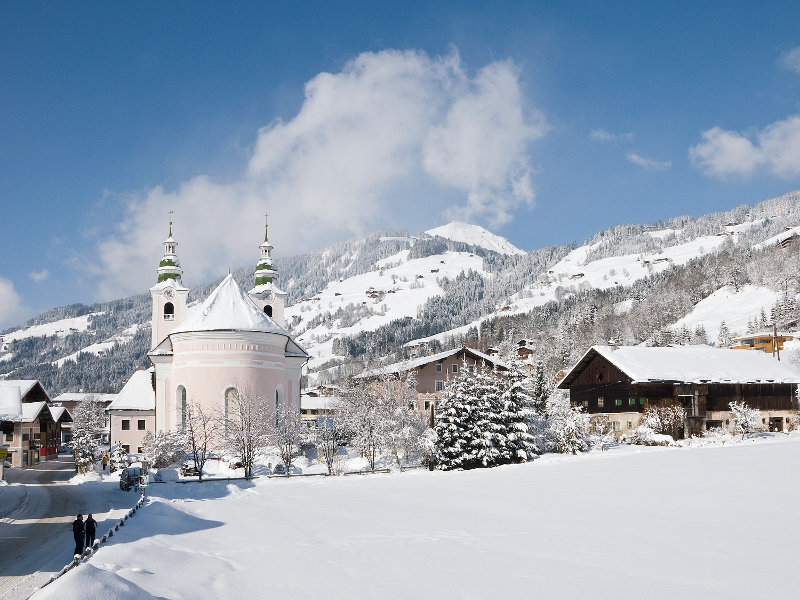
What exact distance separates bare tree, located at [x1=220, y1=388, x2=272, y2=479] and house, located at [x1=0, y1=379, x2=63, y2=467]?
18723 millimetres

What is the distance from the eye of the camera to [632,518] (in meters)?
19.7

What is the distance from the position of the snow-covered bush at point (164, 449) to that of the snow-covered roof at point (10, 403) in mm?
16924

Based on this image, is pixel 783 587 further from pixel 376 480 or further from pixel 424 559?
pixel 376 480

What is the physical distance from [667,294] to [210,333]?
14271 cm

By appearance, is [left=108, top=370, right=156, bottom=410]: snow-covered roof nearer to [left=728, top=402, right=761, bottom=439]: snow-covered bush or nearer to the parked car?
the parked car

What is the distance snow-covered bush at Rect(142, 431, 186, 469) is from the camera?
44.2 metres

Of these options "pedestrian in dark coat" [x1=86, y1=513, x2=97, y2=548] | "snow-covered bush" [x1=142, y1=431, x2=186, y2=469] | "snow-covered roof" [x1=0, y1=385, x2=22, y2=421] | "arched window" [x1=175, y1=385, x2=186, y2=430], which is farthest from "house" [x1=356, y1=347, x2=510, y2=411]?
"pedestrian in dark coat" [x1=86, y1=513, x2=97, y2=548]

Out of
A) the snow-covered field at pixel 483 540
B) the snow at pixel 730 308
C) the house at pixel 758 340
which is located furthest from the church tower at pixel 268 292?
the snow at pixel 730 308

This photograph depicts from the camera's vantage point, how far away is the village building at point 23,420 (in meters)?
55.6

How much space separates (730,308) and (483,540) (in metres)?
142

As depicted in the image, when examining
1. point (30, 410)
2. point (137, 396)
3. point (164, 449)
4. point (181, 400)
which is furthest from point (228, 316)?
point (137, 396)

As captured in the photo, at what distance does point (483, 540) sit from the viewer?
17391 millimetres

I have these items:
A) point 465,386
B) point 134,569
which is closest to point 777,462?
point 465,386

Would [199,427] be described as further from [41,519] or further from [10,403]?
[41,519]
